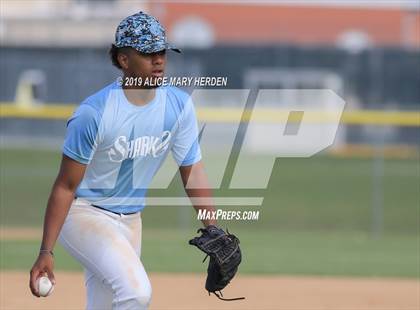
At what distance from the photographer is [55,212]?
5555mm

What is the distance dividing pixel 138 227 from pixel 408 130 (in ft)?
78.7

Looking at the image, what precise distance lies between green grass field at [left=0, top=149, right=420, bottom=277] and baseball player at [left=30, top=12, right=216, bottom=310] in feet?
19.7

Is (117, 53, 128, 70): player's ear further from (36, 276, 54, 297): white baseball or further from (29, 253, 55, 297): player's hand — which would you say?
(36, 276, 54, 297): white baseball

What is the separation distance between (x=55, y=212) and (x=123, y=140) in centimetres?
54

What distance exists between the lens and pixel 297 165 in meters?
26.3

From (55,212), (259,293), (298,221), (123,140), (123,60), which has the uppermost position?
(123,60)

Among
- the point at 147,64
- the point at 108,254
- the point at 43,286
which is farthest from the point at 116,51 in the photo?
the point at 43,286

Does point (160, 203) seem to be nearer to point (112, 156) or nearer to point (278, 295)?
point (278, 295)

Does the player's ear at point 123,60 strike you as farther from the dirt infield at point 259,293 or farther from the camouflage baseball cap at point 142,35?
the dirt infield at point 259,293

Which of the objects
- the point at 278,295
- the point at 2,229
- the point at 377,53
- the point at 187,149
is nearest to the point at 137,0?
the point at 377,53

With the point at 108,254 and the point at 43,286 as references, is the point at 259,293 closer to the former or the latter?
the point at 108,254

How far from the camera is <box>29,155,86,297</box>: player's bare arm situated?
5.52 m

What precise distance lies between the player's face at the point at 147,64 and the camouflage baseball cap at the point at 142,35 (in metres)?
0.05

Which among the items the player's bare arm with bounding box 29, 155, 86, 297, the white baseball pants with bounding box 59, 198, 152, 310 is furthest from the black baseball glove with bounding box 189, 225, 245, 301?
the player's bare arm with bounding box 29, 155, 86, 297
